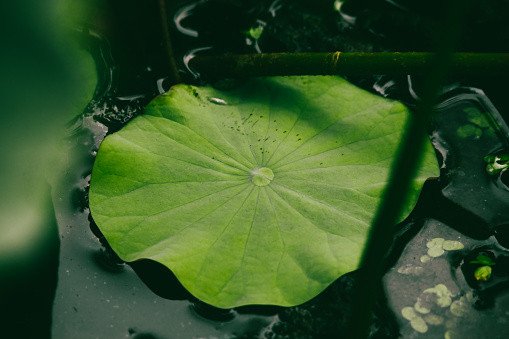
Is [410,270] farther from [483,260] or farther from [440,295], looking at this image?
[483,260]

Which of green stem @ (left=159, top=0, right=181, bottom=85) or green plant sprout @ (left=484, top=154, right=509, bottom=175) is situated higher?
green stem @ (left=159, top=0, right=181, bottom=85)

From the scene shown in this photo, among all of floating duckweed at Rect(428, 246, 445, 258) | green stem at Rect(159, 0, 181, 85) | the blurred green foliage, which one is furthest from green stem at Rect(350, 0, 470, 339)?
green stem at Rect(159, 0, 181, 85)

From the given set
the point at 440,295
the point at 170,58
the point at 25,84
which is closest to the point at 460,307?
the point at 440,295

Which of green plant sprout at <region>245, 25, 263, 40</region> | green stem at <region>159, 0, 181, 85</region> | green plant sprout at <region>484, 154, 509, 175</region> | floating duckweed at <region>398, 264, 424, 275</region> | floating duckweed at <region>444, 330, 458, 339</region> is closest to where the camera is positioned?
floating duckweed at <region>444, 330, 458, 339</region>

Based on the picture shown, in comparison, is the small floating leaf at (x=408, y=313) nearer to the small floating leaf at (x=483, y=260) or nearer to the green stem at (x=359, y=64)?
the small floating leaf at (x=483, y=260)

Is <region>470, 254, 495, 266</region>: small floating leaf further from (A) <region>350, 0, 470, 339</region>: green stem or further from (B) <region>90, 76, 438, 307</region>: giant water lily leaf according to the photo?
(A) <region>350, 0, 470, 339</region>: green stem

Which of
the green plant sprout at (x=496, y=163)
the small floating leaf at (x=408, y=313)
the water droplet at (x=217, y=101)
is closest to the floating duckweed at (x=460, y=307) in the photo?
the small floating leaf at (x=408, y=313)

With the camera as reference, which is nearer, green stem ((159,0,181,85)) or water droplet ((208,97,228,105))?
water droplet ((208,97,228,105))

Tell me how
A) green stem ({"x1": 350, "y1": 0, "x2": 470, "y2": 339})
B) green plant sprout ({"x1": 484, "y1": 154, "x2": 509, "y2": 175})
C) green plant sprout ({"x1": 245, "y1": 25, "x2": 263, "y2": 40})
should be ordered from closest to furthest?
green stem ({"x1": 350, "y1": 0, "x2": 470, "y2": 339})
green plant sprout ({"x1": 484, "y1": 154, "x2": 509, "y2": 175})
green plant sprout ({"x1": 245, "y1": 25, "x2": 263, "y2": 40})
